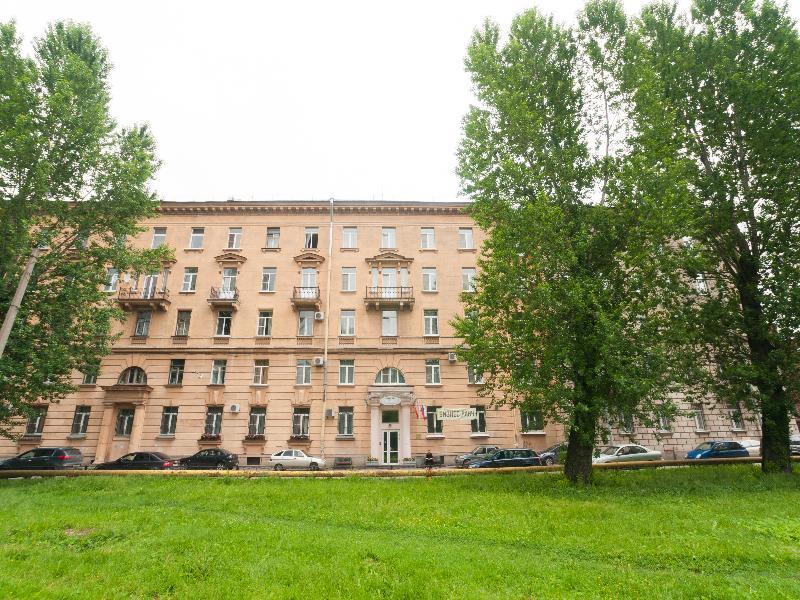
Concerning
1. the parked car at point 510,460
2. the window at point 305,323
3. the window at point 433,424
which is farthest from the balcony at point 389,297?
the parked car at point 510,460

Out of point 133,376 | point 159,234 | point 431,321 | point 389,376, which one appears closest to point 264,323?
point 133,376

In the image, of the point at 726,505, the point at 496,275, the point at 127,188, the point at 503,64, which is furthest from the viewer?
the point at 127,188

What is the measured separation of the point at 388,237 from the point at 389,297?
5189 mm

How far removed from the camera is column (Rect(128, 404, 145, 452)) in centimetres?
2750

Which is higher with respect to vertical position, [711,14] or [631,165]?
[711,14]

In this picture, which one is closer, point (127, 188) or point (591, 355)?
point (591, 355)

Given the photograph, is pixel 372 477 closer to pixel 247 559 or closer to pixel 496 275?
pixel 496 275

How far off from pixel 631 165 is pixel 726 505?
1080 centimetres

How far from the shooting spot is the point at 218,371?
96.8ft

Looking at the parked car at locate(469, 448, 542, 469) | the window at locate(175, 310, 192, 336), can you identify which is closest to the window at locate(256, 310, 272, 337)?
the window at locate(175, 310, 192, 336)

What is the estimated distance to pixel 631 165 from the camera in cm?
1522

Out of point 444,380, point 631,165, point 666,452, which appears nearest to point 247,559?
point 631,165

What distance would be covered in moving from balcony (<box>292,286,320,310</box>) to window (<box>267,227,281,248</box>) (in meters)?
4.24

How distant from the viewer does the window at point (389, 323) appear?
30.5 m
